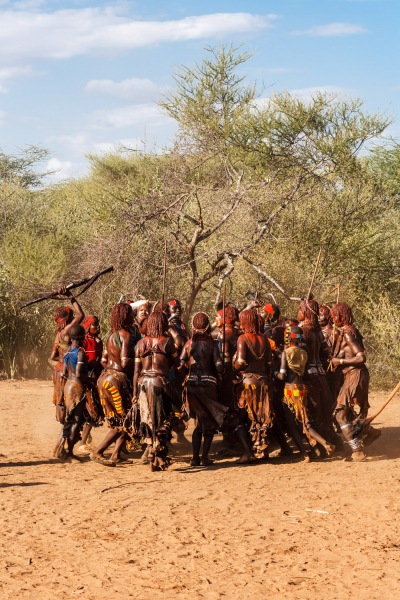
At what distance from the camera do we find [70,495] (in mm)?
8305

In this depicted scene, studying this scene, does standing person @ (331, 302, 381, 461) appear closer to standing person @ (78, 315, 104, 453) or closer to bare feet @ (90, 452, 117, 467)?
bare feet @ (90, 452, 117, 467)

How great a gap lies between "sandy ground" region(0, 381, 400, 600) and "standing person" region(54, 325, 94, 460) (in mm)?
406

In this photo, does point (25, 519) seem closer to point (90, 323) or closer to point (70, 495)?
point (70, 495)

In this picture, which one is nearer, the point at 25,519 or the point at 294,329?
the point at 25,519

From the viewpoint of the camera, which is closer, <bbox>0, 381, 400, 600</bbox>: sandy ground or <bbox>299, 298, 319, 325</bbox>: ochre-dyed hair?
<bbox>0, 381, 400, 600</bbox>: sandy ground

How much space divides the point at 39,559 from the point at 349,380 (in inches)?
186

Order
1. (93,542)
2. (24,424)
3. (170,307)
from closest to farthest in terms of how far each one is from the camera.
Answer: (93,542) < (170,307) < (24,424)

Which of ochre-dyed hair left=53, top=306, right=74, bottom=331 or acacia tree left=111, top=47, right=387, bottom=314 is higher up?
acacia tree left=111, top=47, right=387, bottom=314

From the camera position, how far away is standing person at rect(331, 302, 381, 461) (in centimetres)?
995

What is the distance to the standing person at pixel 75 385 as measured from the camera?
32.3 feet

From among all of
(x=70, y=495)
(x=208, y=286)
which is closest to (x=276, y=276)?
(x=208, y=286)

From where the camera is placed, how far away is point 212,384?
31.6 ft

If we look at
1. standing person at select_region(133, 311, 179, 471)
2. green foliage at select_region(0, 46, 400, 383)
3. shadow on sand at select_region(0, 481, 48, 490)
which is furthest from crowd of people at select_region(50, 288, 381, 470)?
green foliage at select_region(0, 46, 400, 383)

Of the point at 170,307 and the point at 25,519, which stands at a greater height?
the point at 170,307
